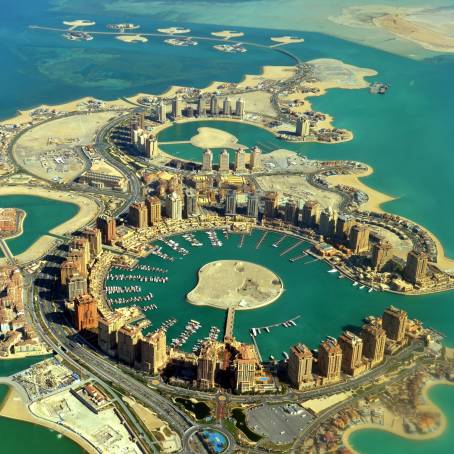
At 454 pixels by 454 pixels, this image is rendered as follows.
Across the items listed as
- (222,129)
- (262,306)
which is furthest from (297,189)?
(262,306)

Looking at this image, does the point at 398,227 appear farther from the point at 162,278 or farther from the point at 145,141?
the point at 145,141

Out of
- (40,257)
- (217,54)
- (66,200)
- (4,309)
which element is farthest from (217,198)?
(217,54)

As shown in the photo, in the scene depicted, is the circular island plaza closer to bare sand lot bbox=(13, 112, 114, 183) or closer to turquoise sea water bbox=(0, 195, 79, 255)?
turquoise sea water bbox=(0, 195, 79, 255)

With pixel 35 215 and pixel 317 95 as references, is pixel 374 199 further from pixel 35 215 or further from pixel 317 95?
pixel 317 95

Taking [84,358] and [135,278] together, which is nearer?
[84,358]

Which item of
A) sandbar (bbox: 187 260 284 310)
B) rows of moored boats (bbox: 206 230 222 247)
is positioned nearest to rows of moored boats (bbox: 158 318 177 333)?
sandbar (bbox: 187 260 284 310)

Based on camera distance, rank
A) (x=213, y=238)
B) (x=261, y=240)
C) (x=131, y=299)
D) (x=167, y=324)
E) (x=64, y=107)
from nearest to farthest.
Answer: (x=167, y=324) < (x=131, y=299) < (x=261, y=240) < (x=213, y=238) < (x=64, y=107)

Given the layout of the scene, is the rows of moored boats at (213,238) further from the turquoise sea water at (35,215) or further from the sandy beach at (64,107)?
the sandy beach at (64,107)
